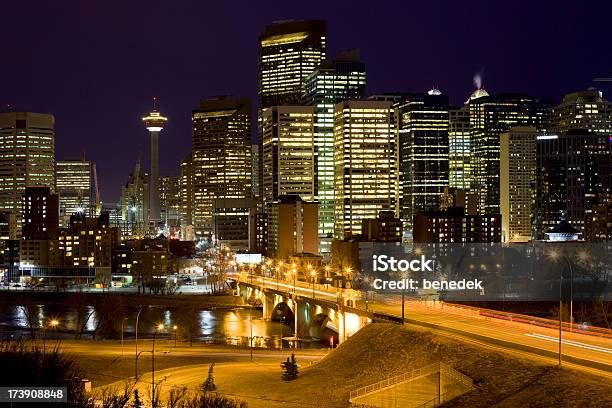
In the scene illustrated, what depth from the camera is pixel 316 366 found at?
159ft

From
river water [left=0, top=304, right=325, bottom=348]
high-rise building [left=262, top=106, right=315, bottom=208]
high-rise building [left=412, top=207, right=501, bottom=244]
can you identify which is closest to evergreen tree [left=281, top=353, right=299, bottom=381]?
river water [left=0, top=304, right=325, bottom=348]

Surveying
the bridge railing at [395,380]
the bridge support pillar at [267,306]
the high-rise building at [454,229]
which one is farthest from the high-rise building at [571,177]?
the bridge railing at [395,380]

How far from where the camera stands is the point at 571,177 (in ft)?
606

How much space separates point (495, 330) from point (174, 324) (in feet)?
159

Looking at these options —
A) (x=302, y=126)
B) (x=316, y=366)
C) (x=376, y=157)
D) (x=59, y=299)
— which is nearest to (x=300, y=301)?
(x=316, y=366)

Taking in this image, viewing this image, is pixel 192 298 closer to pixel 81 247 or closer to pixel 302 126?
pixel 81 247

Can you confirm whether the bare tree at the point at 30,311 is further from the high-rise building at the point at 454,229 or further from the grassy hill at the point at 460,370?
the high-rise building at the point at 454,229

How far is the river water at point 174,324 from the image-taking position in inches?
2926

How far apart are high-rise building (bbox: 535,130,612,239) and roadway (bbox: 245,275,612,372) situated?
127m

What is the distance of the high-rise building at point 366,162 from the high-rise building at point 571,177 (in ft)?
117

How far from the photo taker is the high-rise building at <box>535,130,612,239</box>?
182 metres

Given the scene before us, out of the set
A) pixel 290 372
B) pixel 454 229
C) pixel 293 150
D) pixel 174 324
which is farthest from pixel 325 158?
pixel 290 372

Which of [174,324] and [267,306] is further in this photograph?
[267,306]

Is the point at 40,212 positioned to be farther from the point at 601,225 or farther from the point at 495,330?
the point at 495,330
